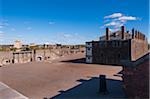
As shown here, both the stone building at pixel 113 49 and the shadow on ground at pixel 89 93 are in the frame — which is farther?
the stone building at pixel 113 49

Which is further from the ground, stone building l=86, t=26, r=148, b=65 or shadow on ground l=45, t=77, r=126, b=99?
stone building l=86, t=26, r=148, b=65

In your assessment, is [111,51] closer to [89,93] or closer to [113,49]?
[113,49]

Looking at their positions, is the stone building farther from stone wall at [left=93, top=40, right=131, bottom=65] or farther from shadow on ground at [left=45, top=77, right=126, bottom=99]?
shadow on ground at [left=45, top=77, right=126, bottom=99]

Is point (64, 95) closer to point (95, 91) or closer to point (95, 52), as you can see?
point (95, 91)

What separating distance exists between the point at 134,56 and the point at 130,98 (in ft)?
81.7

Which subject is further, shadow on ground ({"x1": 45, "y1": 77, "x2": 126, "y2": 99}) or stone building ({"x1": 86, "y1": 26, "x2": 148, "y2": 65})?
stone building ({"x1": 86, "y1": 26, "x2": 148, "y2": 65})

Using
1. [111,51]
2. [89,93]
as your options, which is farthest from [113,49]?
[89,93]

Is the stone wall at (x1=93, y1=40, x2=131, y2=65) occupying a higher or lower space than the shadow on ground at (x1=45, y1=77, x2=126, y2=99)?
higher

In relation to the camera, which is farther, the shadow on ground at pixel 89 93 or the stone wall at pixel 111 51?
the stone wall at pixel 111 51

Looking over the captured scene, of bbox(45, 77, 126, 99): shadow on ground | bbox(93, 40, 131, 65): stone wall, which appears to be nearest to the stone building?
bbox(93, 40, 131, 65): stone wall

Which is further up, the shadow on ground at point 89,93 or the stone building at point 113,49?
the stone building at point 113,49

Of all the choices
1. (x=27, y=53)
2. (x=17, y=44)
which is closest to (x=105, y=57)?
(x=27, y=53)

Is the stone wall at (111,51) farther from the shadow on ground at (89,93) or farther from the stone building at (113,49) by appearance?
the shadow on ground at (89,93)

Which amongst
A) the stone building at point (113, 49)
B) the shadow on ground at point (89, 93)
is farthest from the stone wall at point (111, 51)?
the shadow on ground at point (89, 93)
